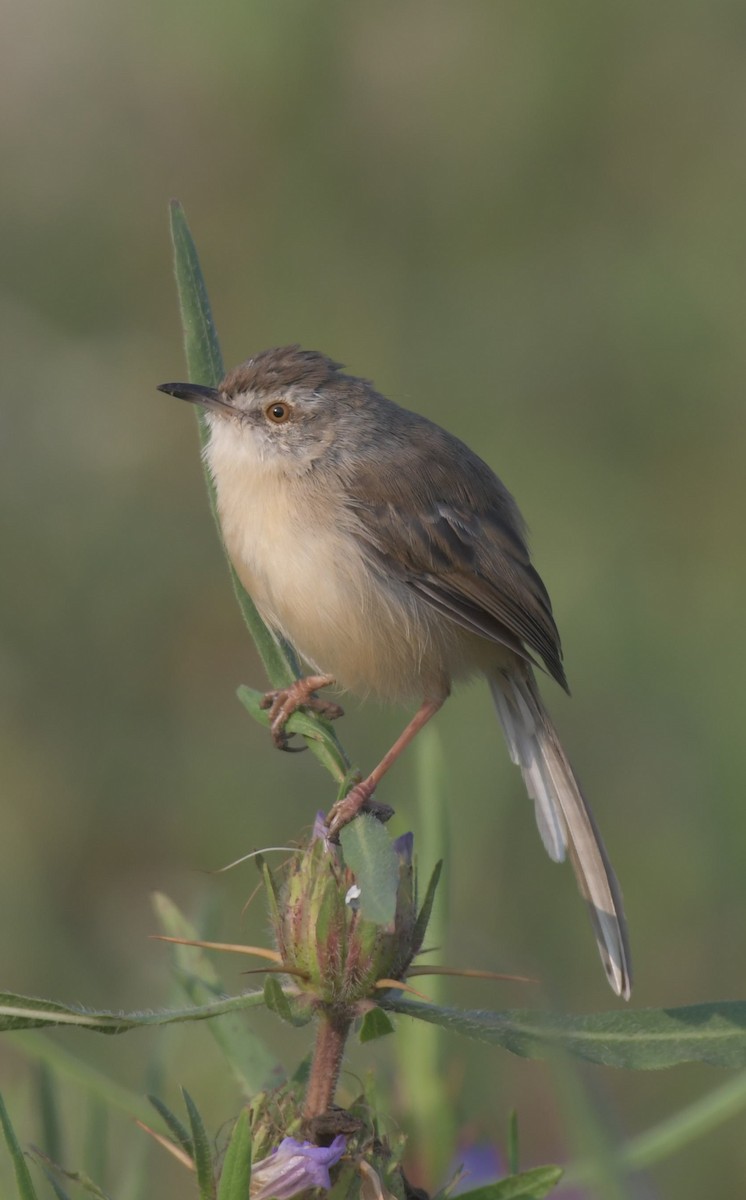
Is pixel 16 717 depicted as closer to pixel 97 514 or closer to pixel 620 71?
pixel 97 514

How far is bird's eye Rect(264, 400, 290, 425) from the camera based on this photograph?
4801 mm

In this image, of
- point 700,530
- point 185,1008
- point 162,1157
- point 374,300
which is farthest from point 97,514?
point 185,1008

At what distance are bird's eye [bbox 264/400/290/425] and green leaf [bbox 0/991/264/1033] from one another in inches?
117

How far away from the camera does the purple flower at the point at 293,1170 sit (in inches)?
75.0

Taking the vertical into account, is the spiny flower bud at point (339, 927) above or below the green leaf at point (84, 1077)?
above

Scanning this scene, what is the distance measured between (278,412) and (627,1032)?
299 cm

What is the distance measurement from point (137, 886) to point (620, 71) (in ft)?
18.2

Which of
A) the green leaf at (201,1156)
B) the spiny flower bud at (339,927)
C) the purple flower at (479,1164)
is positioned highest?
the spiny flower bud at (339,927)

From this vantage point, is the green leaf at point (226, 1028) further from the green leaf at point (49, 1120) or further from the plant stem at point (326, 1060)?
the plant stem at point (326, 1060)

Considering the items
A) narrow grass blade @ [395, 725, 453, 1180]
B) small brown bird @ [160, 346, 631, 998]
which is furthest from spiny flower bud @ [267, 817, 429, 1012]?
small brown bird @ [160, 346, 631, 998]

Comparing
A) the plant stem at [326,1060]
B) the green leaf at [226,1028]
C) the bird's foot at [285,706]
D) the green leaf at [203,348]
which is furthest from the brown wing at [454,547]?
the plant stem at [326,1060]

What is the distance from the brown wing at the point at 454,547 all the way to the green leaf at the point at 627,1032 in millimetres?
2146

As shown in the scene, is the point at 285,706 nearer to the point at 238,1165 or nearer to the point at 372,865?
the point at 372,865

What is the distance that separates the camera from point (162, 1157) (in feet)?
13.9
